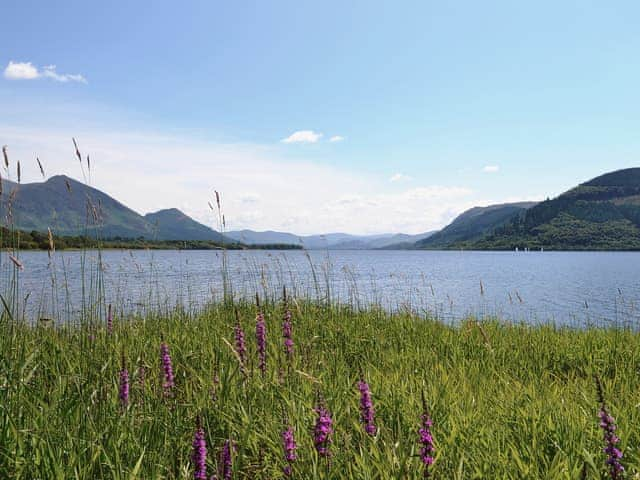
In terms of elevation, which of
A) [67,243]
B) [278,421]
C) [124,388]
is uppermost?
[67,243]

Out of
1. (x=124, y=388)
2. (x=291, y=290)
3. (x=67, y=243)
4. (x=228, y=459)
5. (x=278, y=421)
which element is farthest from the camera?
(x=291, y=290)

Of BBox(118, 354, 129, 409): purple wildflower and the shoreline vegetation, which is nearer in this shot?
BBox(118, 354, 129, 409): purple wildflower

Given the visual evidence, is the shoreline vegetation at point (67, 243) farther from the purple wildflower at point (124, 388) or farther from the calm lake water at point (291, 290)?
the purple wildflower at point (124, 388)

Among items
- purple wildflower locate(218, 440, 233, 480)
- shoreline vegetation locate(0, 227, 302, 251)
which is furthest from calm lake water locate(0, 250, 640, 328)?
purple wildflower locate(218, 440, 233, 480)

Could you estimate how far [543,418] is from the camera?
377cm

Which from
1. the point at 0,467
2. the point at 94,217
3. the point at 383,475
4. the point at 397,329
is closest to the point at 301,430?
the point at 383,475

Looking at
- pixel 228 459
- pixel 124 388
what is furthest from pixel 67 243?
pixel 228 459

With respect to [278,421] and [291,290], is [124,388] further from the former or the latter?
[291,290]

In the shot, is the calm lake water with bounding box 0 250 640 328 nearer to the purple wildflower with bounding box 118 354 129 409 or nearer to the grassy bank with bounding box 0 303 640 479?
the grassy bank with bounding box 0 303 640 479

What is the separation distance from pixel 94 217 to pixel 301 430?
460 cm

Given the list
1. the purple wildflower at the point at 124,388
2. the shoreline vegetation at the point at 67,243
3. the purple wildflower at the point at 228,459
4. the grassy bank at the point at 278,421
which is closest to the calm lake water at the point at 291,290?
the shoreline vegetation at the point at 67,243

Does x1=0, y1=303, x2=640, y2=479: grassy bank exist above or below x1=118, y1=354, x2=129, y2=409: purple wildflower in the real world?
below

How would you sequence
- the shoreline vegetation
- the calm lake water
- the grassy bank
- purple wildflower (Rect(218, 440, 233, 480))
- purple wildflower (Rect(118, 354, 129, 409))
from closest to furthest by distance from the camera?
1. purple wildflower (Rect(218, 440, 233, 480))
2. the grassy bank
3. purple wildflower (Rect(118, 354, 129, 409))
4. the shoreline vegetation
5. the calm lake water

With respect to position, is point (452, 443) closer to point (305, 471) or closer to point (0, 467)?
point (305, 471)
